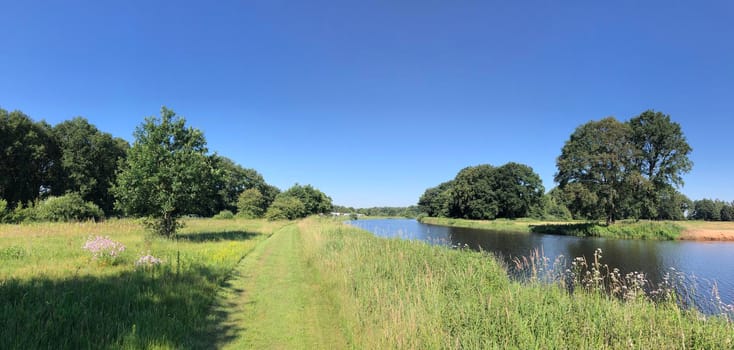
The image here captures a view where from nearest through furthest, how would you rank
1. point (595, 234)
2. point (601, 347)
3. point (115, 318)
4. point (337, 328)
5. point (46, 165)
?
1. point (601, 347)
2. point (115, 318)
3. point (337, 328)
4. point (595, 234)
5. point (46, 165)

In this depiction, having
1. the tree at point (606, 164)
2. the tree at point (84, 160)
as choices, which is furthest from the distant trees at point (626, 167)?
the tree at point (84, 160)

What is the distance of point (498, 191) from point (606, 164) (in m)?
34.9

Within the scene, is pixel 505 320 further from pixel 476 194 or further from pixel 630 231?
pixel 476 194

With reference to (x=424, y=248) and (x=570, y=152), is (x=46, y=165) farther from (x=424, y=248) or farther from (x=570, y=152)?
(x=570, y=152)

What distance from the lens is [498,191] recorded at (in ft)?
245

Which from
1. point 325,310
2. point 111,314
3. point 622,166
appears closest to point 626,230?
point 622,166

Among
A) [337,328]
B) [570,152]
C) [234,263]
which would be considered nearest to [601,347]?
[337,328]

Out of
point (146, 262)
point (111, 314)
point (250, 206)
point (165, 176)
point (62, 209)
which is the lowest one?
point (111, 314)

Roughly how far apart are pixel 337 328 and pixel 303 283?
396 cm

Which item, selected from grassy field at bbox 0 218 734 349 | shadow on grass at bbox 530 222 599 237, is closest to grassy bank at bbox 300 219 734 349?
grassy field at bbox 0 218 734 349

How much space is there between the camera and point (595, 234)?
38.3 meters

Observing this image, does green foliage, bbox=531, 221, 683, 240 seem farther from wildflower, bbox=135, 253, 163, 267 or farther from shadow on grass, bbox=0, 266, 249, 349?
wildflower, bbox=135, 253, 163, 267

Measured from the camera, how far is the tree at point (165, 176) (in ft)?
58.9

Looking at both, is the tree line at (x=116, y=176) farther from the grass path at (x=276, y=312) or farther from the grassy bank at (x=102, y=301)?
the grass path at (x=276, y=312)
